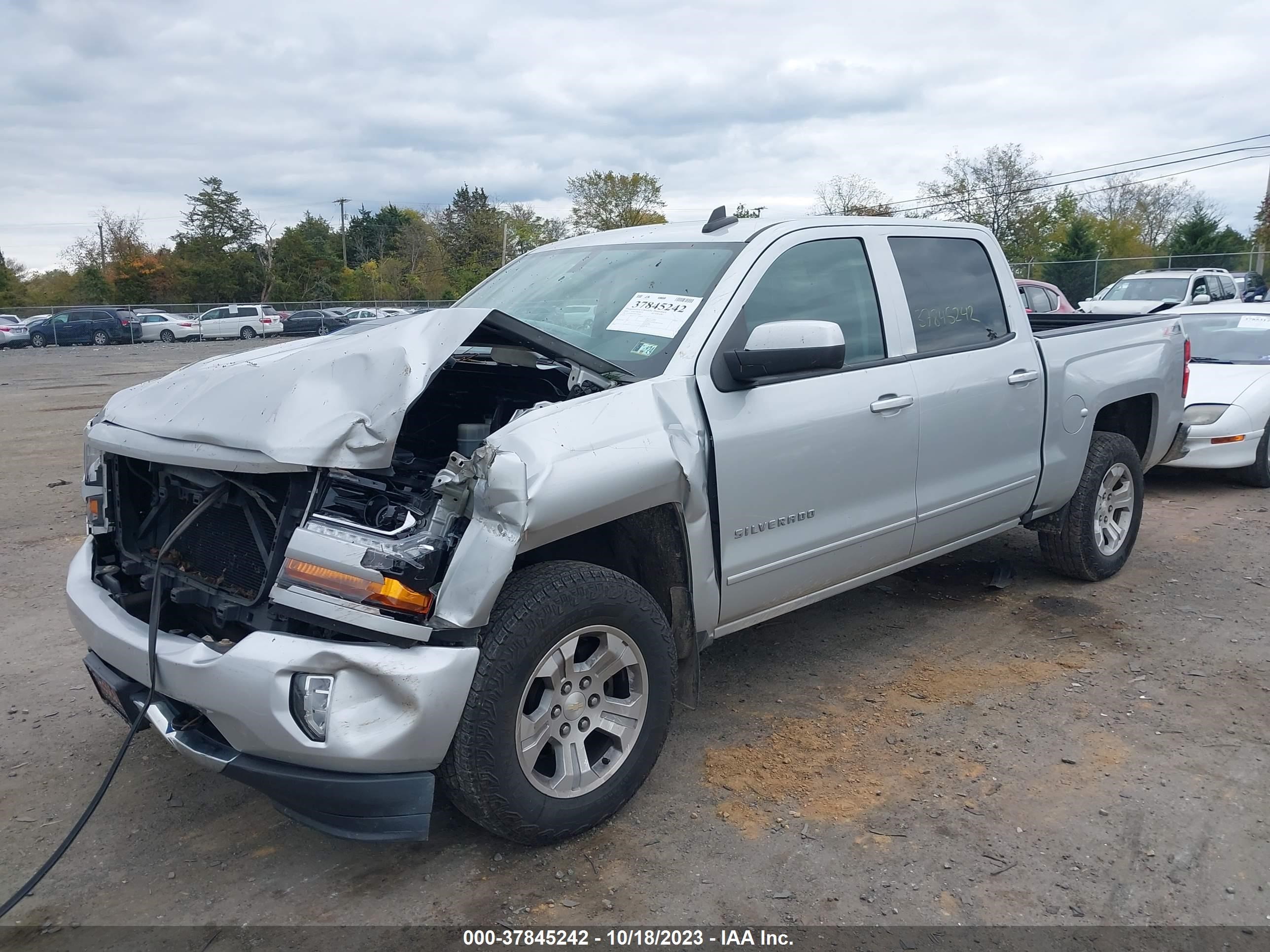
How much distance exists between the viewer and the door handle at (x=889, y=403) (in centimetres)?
389

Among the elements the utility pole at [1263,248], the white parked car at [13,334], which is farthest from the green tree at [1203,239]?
the white parked car at [13,334]

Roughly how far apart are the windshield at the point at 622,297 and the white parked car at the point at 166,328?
130 ft

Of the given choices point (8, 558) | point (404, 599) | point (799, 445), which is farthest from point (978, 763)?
point (8, 558)

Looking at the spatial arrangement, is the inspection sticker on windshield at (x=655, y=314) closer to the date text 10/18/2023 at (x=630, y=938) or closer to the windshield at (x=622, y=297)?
the windshield at (x=622, y=297)

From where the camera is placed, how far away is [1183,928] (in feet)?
8.73

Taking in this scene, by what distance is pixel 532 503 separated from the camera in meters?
2.72

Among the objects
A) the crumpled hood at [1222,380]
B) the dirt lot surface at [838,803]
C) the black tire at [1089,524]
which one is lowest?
the dirt lot surface at [838,803]

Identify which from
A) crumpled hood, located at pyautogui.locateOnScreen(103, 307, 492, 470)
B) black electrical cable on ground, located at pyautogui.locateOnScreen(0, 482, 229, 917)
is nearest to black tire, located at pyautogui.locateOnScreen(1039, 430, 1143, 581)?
crumpled hood, located at pyautogui.locateOnScreen(103, 307, 492, 470)

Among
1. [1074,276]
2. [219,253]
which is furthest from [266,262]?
[1074,276]

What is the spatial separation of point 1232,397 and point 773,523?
20.3ft

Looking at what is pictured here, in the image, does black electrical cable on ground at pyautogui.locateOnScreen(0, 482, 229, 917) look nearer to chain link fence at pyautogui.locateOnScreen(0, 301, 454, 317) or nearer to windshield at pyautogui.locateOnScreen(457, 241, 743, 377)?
windshield at pyautogui.locateOnScreen(457, 241, 743, 377)

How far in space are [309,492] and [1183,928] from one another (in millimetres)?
2735

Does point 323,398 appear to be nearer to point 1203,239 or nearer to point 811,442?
point 811,442

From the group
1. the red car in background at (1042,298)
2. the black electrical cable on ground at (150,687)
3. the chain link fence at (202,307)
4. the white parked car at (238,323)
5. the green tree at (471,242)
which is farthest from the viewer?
the green tree at (471,242)
